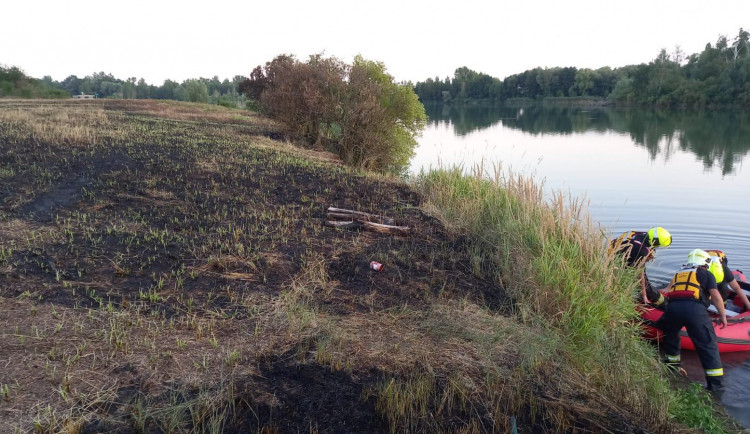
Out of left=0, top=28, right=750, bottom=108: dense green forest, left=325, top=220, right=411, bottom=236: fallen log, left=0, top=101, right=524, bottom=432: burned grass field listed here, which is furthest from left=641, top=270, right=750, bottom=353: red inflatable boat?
left=0, top=28, right=750, bottom=108: dense green forest

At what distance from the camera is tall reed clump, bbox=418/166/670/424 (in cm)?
461

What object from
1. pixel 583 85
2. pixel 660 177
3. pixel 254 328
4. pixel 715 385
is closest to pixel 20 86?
pixel 660 177

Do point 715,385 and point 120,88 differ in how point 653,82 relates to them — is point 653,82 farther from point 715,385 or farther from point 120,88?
point 120,88

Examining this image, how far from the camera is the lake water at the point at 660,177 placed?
421 inches

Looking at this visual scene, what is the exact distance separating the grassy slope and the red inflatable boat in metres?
2.61

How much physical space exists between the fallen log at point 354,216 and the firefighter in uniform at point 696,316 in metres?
4.15

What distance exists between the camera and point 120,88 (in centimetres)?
9381

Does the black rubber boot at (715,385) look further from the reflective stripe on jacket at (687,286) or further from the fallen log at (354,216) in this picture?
the fallen log at (354,216)

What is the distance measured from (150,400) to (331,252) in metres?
3.45

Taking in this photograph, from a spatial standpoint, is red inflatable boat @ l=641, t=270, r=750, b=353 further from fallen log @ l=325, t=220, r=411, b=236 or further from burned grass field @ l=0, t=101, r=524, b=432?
fallen log @ l=325, t=220, r=411, b=236

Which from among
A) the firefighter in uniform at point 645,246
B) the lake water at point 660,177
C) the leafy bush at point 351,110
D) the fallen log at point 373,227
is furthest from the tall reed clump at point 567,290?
the leafy bush at point 351,110

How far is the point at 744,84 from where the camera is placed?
54.0m

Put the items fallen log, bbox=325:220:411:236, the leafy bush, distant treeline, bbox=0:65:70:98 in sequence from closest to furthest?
fallen log, bbox=325:220:411:236 → the leafy bush → distant treeline, bbox=0:65:70:98

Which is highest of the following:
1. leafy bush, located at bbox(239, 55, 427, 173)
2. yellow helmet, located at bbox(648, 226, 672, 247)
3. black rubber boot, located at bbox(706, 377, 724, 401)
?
leafy bush, located at bbox(239, 55, 427, 173)
